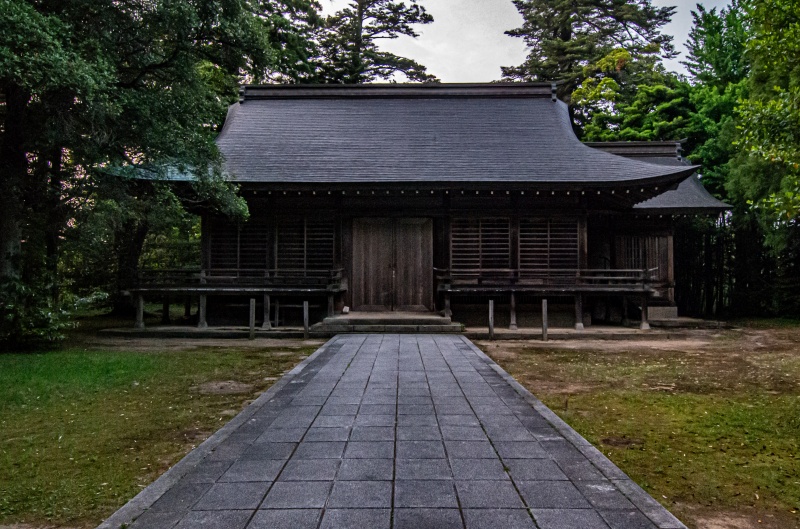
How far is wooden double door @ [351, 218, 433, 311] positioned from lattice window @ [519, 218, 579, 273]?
8.64 feet

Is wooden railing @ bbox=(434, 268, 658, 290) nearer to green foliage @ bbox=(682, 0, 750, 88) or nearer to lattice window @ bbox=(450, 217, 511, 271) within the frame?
lattice window @ bbox=(450, 217, 511, 271)

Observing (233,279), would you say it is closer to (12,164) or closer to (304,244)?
(304,244)

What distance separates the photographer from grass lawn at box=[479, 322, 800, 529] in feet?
11.3

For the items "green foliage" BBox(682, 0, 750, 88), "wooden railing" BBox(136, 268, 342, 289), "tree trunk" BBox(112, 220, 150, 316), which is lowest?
"wooden railing" BBox(136, 268, 342, 289)

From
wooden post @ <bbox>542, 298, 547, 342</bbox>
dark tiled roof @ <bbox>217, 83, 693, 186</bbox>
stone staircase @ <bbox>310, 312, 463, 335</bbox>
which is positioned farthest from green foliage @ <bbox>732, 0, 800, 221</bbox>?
stone staircase @ <bbox>310, 312, 463, 335</bbox>

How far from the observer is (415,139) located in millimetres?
15984

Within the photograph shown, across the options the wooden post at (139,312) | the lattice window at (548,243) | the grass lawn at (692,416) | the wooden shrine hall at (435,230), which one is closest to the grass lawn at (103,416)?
the wooden post at (139,312)

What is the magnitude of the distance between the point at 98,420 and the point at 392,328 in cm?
742

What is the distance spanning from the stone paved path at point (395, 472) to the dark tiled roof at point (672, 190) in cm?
1241

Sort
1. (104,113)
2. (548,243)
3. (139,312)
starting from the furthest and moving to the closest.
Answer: (548,243), (139,312), (104,113)

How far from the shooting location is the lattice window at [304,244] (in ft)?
46.6

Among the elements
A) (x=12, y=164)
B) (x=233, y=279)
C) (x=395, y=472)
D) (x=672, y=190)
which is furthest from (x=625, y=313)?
(x=12, y=164)

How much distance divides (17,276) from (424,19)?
25.7 meters

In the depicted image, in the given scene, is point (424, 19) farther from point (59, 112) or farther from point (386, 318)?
point (59, 112)
